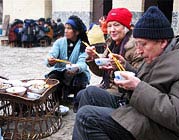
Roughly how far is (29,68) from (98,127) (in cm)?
582

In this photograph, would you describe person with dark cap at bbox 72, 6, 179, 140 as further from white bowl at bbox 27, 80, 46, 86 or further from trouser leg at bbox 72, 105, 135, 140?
white bowl at bbox 27, 80, 46, 86

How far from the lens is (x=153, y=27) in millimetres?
2016

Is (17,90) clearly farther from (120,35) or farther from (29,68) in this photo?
(29,68)

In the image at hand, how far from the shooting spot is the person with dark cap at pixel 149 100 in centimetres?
181

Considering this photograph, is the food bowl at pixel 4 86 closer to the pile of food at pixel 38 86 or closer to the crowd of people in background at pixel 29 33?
the pile of food at pixel 38 86

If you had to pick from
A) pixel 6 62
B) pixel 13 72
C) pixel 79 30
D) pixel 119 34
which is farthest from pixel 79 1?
pixel 119 34

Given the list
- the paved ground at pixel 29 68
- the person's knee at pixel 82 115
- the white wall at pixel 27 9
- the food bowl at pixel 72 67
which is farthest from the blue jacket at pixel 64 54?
the white wall at pixel 27 9

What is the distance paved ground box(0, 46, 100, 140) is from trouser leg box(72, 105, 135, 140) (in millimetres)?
1332

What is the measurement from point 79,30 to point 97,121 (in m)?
2.35

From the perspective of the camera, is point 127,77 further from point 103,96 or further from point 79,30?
point 79,30

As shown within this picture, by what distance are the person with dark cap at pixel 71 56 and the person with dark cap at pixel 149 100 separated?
2.12 metres

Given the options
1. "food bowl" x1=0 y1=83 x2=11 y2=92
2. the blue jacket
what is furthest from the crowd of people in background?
"food bowl" x1=0 y1=83 x2=11 y2=92

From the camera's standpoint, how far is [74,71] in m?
4.24

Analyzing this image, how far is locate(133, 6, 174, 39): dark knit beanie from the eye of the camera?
200cm
